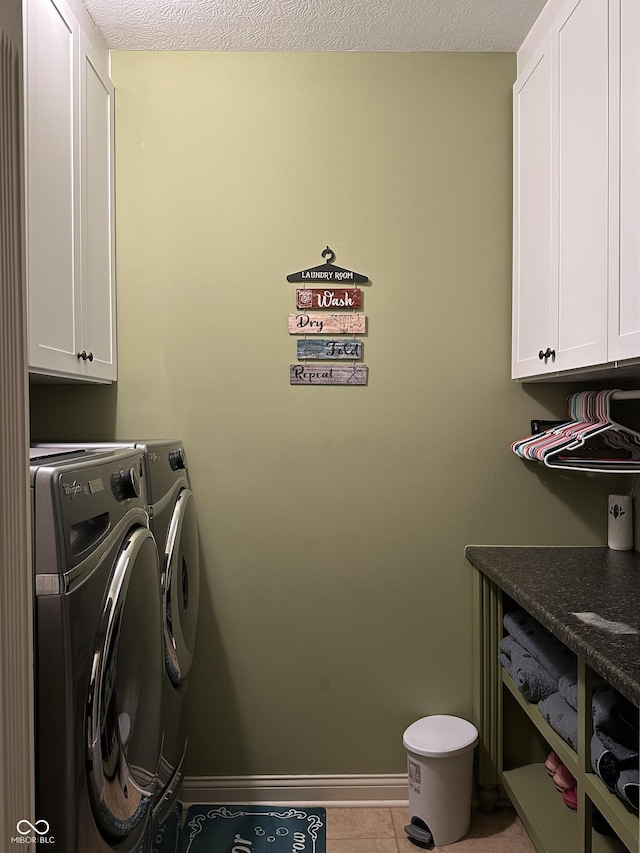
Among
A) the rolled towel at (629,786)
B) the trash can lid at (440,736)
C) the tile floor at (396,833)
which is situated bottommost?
the tile floor at (396,833)

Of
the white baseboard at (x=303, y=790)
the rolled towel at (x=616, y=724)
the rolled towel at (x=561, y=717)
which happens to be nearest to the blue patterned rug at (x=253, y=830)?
the white baseboard at (x=303, y=790)

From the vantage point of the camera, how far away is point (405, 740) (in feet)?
7.39

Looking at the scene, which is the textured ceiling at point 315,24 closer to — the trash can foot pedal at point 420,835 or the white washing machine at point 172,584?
the white washing machine at point 172,584

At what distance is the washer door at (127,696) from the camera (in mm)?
1155

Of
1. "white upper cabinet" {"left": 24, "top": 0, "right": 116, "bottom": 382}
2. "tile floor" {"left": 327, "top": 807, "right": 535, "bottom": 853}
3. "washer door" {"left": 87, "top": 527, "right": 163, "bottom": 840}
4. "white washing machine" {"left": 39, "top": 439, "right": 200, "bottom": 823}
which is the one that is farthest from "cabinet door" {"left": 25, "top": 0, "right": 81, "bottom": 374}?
"tile floor" {"left": 327, "top": 807, "right": 535, "bottom": 853}

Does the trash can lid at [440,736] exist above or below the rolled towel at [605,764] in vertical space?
below

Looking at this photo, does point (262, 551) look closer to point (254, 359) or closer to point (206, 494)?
point (206, 494)

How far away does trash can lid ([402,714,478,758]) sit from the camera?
7.16ft

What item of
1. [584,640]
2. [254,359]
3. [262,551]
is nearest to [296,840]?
[262,551]

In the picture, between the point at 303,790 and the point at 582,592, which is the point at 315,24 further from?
the point at 303,790

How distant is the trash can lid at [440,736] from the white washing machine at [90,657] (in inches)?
39.2

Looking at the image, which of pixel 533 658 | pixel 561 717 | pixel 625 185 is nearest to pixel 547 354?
pixel 625 185

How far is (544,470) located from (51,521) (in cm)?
183

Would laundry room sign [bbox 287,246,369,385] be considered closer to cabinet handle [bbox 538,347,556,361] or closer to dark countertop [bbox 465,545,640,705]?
cabinet handle [bbox 538,347,556,361]
